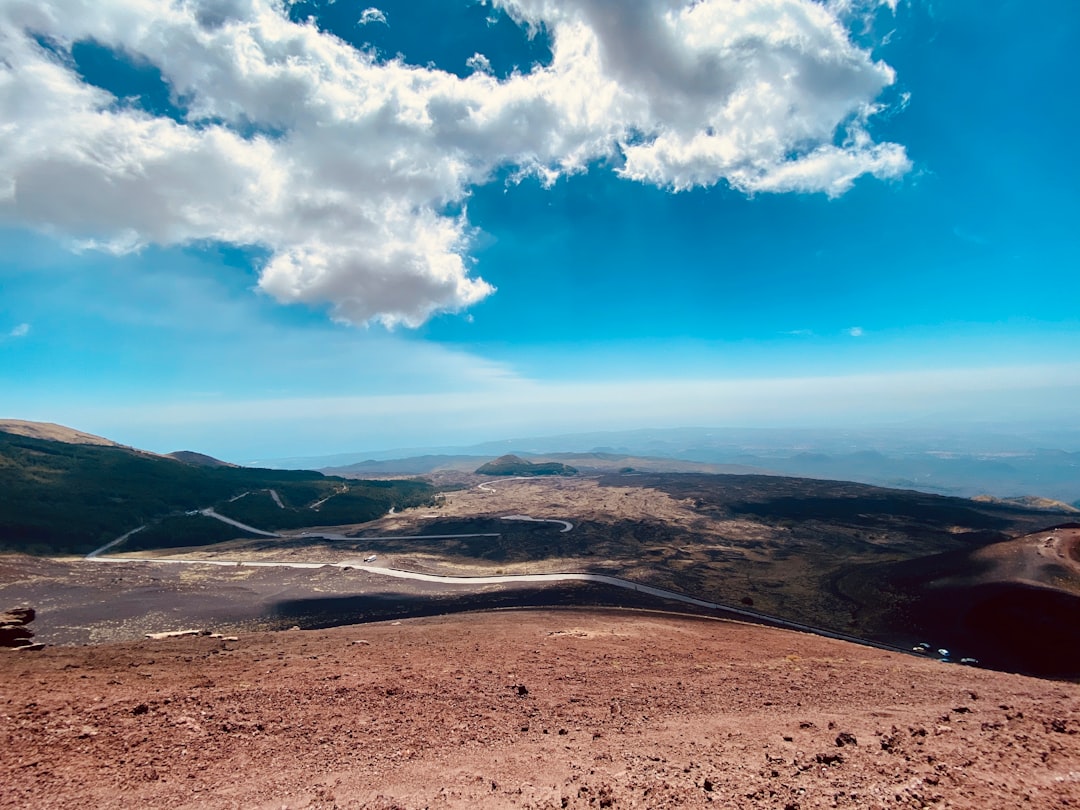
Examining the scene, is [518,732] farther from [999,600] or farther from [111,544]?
[111,544]

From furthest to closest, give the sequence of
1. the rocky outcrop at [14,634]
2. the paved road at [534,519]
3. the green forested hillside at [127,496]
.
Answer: the paved road at [534,519] → the green forested hillside at [127,496] → the rocky outcrop at [14,634]

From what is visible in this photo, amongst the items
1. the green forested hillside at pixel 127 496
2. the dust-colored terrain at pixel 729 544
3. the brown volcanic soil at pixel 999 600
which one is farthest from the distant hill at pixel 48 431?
the brown volcanic soil at pixel 999 600

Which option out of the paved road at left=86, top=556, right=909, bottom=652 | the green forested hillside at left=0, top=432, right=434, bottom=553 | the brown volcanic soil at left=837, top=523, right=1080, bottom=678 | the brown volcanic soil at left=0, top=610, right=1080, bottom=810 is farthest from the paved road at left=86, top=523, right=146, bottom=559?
the brown volcanic soil at left=837, top=523, right=1080, bottom=678

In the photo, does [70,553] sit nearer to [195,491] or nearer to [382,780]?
[195,491]

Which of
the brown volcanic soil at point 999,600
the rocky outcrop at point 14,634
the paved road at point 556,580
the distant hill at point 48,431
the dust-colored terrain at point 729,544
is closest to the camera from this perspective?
the rocky outcrop at point 14,634

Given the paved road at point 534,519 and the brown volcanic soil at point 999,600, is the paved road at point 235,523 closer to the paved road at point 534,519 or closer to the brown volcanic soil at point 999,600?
the paved road at point 534,519

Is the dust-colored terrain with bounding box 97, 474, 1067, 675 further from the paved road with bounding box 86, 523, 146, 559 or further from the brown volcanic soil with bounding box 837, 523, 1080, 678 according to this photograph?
the paved road with bounding box 86, 523, 146, 559

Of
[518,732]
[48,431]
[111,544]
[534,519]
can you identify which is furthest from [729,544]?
[48,431]
